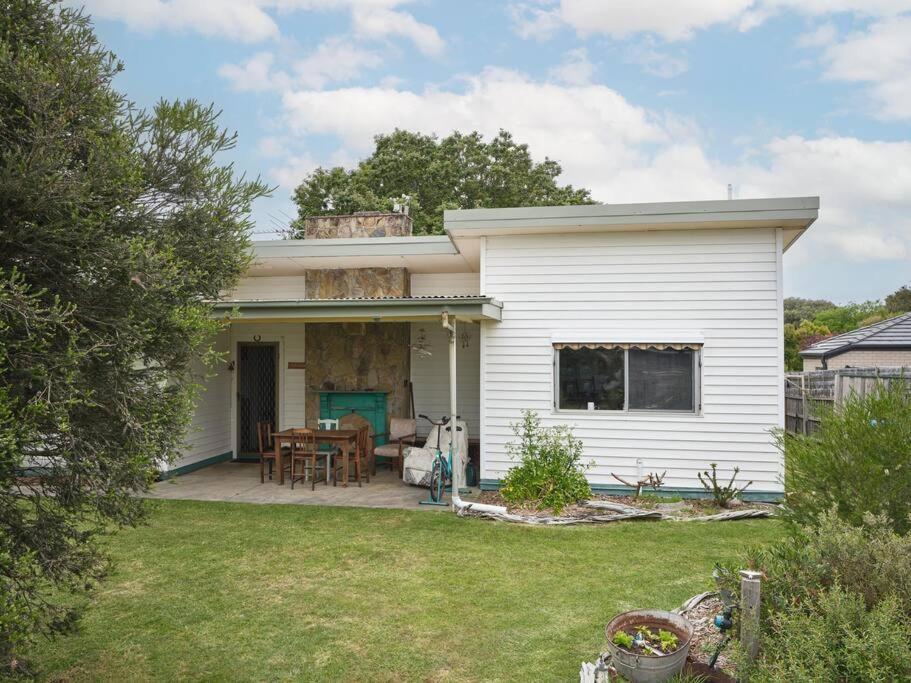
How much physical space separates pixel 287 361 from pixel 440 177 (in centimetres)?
1447

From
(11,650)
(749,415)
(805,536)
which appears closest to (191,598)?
(11,650)

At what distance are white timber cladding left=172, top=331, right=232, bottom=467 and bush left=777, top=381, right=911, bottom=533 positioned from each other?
28.3 ft

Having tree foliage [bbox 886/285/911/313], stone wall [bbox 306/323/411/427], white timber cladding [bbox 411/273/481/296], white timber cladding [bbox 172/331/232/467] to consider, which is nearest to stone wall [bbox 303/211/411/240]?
white timber cladding [bbox 411/273/481/296]

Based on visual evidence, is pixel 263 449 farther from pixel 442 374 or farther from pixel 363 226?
pixel 363 226

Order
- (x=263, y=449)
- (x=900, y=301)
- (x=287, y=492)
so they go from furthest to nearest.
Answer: (x=900, y=301), (x=263, y=449), (x=287, y=492)

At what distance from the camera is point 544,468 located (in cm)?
764

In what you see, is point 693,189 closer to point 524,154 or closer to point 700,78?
point 524,154

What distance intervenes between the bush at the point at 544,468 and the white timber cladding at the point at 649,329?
0.51 feet

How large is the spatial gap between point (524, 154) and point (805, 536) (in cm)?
2301

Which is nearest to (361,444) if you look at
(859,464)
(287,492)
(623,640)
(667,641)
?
(287,492)

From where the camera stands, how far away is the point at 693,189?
23.4 meters

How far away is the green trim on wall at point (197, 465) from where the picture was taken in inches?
368

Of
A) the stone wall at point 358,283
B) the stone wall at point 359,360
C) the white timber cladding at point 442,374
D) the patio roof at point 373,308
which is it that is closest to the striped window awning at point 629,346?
the patio roof at point 373,308

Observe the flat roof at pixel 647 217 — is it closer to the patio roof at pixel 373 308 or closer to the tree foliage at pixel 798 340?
the patio roof at pixel 373 308
